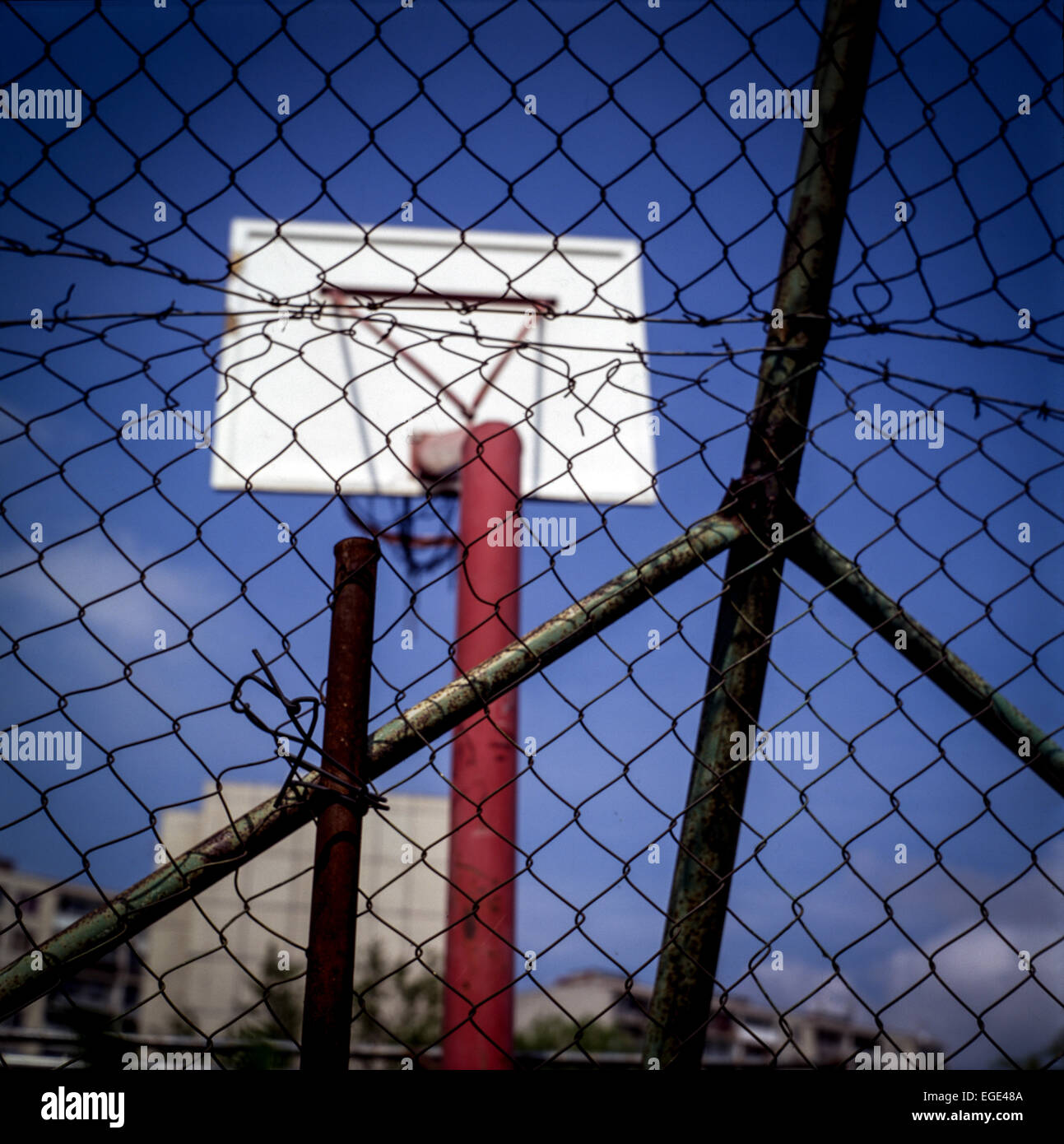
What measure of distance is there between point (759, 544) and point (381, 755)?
1.63 ft

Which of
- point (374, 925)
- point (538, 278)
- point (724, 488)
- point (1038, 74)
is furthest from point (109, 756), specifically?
point (374, 925)

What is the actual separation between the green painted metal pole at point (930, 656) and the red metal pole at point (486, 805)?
52.7 inches

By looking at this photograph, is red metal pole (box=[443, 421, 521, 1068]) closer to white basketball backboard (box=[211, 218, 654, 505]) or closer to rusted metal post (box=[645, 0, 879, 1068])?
white basketball backboard (box=[211, 218, 654, 505])

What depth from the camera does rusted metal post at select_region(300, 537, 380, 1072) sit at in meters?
0.90

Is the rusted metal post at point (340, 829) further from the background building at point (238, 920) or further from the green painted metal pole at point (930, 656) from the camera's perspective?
the background building at point (238, 920)

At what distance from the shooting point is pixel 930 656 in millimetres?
1241

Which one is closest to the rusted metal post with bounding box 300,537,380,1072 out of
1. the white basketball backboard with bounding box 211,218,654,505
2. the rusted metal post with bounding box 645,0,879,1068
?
the rusted metal post with bounding box 645,0,879,1068

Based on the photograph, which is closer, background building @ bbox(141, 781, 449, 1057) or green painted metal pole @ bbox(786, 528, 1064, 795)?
green painted metal pole @ bbox(786, 528, 1064, 795)

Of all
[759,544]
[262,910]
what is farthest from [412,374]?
[262,910]

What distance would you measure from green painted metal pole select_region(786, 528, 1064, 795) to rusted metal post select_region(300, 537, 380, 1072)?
0.51m

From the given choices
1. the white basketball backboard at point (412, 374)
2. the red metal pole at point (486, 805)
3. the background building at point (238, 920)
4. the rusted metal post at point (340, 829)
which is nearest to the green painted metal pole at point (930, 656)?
the rusted metal post at point (340, 829)

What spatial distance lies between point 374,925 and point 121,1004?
11.3ft

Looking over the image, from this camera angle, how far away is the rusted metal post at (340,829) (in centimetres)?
90
